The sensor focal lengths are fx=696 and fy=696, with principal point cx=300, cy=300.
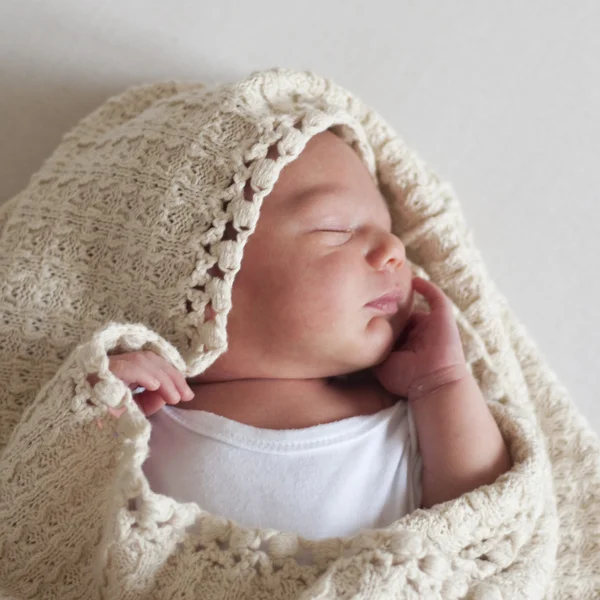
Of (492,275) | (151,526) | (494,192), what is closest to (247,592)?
Result: (151,526)

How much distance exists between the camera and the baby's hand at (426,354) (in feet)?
3.73

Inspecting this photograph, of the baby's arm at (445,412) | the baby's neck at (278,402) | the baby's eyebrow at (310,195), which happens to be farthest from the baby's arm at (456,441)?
the baby's eyebrow at (310,195)

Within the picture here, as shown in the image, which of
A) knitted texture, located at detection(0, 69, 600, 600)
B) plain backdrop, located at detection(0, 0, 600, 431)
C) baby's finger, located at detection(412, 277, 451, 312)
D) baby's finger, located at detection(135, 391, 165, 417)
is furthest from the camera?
plain backdrop, located at detection(0, 0, 600, 431)

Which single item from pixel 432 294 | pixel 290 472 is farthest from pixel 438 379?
pixel 290 472

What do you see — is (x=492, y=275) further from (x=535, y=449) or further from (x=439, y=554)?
(x=439, y=554)

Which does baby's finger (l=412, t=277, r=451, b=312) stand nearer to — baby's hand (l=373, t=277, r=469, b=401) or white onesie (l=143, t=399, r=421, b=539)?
baby's hand (l=373, t=277, r=469, b=401)

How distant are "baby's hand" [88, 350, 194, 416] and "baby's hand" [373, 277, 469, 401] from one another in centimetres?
36

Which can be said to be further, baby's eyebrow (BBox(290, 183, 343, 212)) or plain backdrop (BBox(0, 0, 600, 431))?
plain backdrop (BBox(0, 0, 600, 431))

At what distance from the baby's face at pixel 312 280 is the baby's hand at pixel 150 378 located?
104 millimetres

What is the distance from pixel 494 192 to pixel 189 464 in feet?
2.64

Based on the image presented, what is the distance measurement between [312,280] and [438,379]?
0.87 feet

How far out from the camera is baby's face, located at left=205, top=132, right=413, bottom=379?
1081mm

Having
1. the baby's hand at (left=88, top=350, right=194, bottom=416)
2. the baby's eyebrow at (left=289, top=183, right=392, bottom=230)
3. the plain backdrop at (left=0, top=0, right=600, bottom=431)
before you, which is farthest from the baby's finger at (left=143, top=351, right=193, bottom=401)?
the plain backdrop at (left=0, top=0, right=600, bottom=431)

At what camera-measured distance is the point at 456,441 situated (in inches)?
42.3
